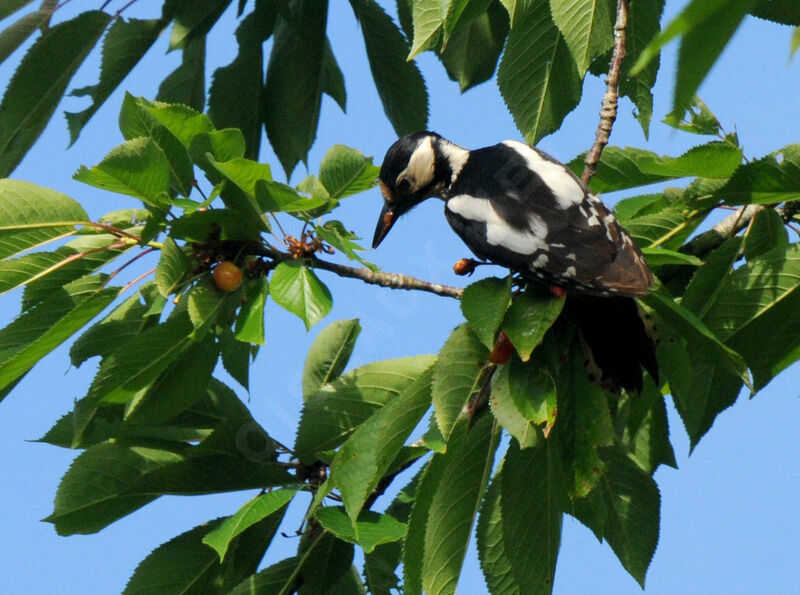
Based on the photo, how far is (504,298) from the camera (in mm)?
1986

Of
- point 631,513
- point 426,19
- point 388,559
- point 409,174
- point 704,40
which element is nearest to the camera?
point 704,40

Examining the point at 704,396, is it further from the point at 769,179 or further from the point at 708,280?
the point at 769,179

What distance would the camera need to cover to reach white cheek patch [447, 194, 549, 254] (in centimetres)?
249

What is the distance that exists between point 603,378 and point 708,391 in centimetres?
32

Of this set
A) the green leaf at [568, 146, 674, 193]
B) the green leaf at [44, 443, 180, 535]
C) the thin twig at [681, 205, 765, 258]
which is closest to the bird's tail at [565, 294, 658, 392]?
the green leaf at [568, 146, 674, 193]

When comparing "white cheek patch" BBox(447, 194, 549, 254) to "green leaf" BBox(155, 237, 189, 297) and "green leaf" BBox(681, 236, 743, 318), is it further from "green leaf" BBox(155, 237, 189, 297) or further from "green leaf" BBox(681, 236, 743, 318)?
"green leaf" BBox(155, 237, 189, 297)

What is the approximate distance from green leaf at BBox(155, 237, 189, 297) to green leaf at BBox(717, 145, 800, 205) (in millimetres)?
1226

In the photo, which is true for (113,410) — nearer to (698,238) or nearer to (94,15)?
(94,15)

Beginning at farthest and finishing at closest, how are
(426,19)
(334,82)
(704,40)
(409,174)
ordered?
(334,82) → (409,174) → (426,19) → (704,40)

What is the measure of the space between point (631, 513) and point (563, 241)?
2.20 ft

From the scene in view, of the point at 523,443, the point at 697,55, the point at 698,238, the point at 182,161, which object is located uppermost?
the point at 698,238

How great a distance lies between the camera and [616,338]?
223cm

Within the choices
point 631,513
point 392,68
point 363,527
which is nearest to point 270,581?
point 363,527

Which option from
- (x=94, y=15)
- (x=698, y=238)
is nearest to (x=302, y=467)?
(x=698, y=238)
